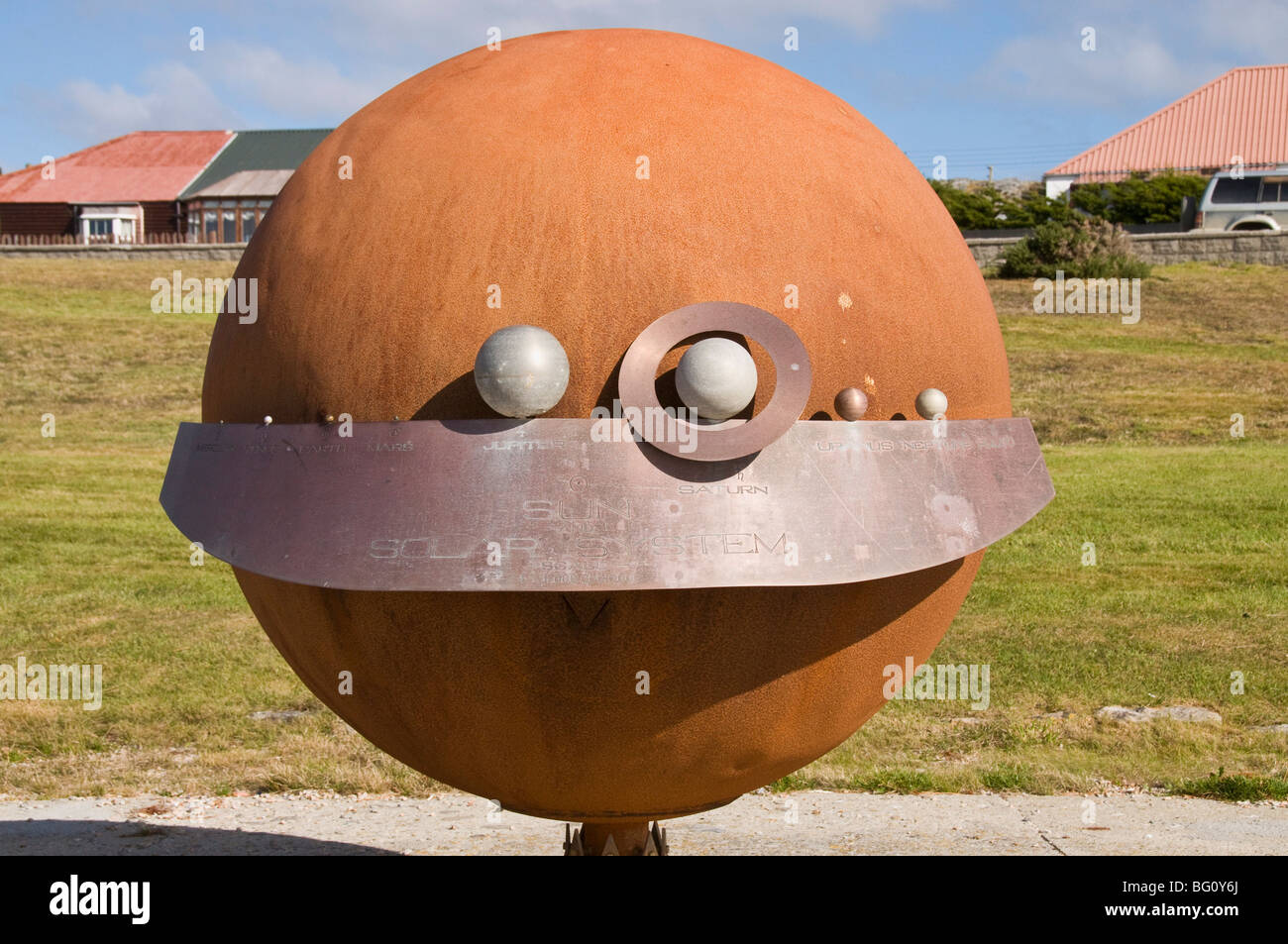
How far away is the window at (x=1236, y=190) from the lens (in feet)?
105

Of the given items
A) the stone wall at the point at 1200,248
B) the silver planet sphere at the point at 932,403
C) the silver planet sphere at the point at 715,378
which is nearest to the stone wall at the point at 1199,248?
the stone wall at the point at 1200,248

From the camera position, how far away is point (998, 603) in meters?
10.9

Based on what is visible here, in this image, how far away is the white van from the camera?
3145 centimetres

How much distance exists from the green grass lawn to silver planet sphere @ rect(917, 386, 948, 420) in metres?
3.68

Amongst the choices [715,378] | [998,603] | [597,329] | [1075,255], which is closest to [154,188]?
[1075,255]

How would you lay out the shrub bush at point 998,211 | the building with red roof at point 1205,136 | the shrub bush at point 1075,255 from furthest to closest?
the building with red roof at point 1205,136 → the shrub bush at point 998,211 → the shrub bush at point 1075,255

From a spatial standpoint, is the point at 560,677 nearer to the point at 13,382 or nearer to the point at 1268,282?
the point at 13,382

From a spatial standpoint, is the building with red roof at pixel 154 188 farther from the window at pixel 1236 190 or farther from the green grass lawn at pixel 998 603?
the window at pixel 1236 190

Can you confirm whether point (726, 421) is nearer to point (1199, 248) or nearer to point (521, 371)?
point (521, 371)

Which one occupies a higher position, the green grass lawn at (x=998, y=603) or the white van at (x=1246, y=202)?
the white van at (x=1246, y=202)

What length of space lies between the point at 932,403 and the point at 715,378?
29.1 inches

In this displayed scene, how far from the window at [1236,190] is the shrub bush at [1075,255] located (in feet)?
21.4

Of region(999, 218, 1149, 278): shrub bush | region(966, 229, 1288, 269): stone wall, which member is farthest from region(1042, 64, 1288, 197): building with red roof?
region(999, 218, 1149, 278): shrub bush

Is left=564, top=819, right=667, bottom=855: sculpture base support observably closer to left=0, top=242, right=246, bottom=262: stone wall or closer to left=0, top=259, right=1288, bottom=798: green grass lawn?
left=0, top=259, right=1288, bottom=798: green grass lawn
